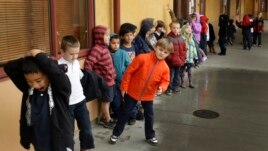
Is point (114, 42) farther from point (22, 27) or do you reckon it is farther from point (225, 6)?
point (225, 6)

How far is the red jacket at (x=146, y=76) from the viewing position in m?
4.44

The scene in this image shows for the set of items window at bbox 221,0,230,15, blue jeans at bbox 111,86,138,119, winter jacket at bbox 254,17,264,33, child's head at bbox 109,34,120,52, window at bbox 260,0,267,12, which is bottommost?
blue jeans at bbox 111,86,138,119

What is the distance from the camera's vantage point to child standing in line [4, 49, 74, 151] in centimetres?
280

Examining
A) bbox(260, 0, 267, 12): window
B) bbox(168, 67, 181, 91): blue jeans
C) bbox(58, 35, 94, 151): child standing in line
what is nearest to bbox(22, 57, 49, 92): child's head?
bbox(58, 35, 94, 151): child standing in line

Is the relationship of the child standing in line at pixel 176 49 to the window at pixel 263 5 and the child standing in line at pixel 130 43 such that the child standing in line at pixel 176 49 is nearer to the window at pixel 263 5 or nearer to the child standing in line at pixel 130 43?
the child standing in line at pixel 130 43

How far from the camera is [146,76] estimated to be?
14.6 feet

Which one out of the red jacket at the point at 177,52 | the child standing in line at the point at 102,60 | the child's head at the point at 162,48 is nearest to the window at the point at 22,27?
the child standing in line at the point at 102,60

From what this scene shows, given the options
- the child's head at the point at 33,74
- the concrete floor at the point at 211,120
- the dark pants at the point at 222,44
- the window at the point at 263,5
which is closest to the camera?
the child's head at the point at 33,74

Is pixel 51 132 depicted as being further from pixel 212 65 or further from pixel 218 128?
pixel 212 65

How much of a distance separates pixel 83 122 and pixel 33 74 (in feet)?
4.52

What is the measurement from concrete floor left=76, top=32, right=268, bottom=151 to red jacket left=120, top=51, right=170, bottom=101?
695mm

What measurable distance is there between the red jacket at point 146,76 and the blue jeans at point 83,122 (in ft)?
2.35

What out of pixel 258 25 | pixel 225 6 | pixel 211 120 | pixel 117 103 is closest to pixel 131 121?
pixel 117 103

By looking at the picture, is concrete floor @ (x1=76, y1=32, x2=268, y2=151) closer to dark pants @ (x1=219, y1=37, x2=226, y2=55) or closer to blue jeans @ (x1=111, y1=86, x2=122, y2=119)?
blue jeans @ (x1=111, y1=86, x2=122, y2=119)
